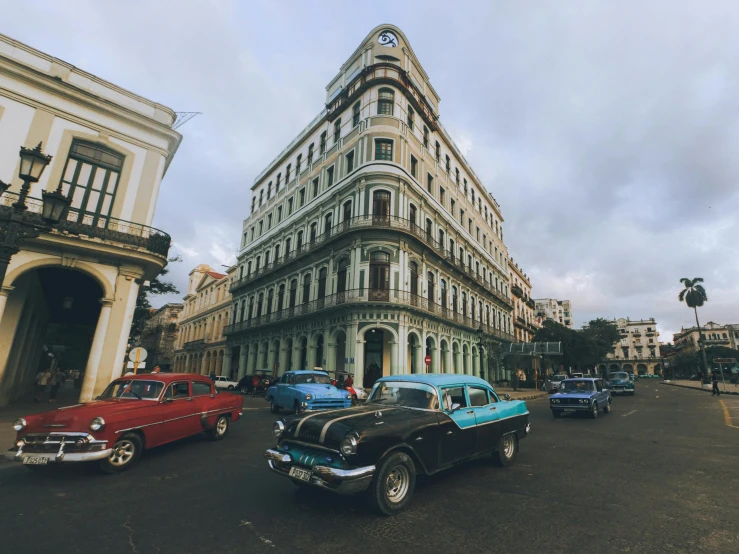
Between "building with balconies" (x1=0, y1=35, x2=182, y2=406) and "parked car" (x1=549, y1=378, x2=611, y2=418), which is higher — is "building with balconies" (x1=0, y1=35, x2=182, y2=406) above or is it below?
above

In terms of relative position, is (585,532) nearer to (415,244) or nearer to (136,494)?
(136,494)

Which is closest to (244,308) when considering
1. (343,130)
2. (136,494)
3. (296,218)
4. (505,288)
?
(296,218)

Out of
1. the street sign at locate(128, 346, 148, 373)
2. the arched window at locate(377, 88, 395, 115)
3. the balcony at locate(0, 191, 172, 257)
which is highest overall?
the arched window at locate(377, 88, 395, 115)

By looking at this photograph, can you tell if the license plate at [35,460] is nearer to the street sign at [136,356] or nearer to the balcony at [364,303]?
the street sign at [136,356]

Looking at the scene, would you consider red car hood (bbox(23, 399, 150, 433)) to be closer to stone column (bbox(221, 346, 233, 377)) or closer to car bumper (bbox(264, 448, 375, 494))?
car bumper (bbox(264, 448, 375, 494))

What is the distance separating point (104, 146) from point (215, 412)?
502 inches

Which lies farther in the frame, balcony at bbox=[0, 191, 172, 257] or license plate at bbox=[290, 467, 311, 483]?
balcony at bbox=[0, 191, 172, 257]

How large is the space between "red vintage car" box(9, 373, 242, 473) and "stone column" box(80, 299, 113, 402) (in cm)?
687

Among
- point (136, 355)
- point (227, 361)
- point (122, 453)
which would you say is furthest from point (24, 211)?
point (227, 361)

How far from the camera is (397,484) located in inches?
186

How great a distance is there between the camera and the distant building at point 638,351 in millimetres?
122812

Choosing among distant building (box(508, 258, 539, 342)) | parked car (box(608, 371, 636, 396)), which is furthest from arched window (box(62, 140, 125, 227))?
distant building (box(508, 258, 539, 342))

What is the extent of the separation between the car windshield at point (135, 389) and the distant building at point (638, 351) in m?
143

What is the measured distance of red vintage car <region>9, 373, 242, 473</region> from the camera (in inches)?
231
